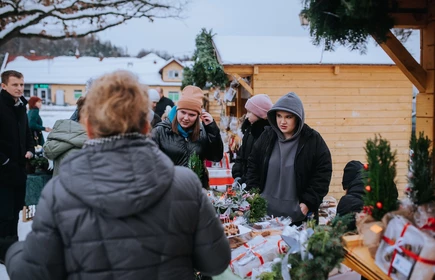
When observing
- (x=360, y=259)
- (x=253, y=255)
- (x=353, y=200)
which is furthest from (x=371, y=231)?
(x=353, y=200)

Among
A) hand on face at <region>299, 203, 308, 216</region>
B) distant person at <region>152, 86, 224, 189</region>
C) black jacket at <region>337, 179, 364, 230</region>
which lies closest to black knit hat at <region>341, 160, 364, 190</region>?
black jacket at <region>337, 179, 364, 230</region>

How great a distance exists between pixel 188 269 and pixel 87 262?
14.7 inches

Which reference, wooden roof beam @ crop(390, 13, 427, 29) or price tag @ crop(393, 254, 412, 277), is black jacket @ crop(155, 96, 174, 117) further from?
price tag @ crop(393, 254, 412, 277)

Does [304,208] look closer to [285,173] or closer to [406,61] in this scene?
[285,173]

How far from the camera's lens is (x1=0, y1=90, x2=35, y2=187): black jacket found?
4.39 m

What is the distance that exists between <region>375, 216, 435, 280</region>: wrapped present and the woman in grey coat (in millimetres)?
759

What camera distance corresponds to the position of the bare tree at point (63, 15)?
32.8 ft

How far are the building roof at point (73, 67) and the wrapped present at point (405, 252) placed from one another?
39.5 m

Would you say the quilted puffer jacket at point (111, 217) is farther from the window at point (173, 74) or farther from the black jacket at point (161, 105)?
the window at point (173, 74)

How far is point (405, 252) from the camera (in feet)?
5.05

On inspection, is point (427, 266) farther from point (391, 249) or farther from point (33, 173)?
point (33, 173)

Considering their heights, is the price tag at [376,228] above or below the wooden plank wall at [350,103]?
below

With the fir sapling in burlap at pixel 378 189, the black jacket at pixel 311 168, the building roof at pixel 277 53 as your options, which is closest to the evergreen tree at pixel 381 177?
the fir sapling in burlap at pixel 378 189

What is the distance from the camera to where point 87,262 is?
1.46 metres
